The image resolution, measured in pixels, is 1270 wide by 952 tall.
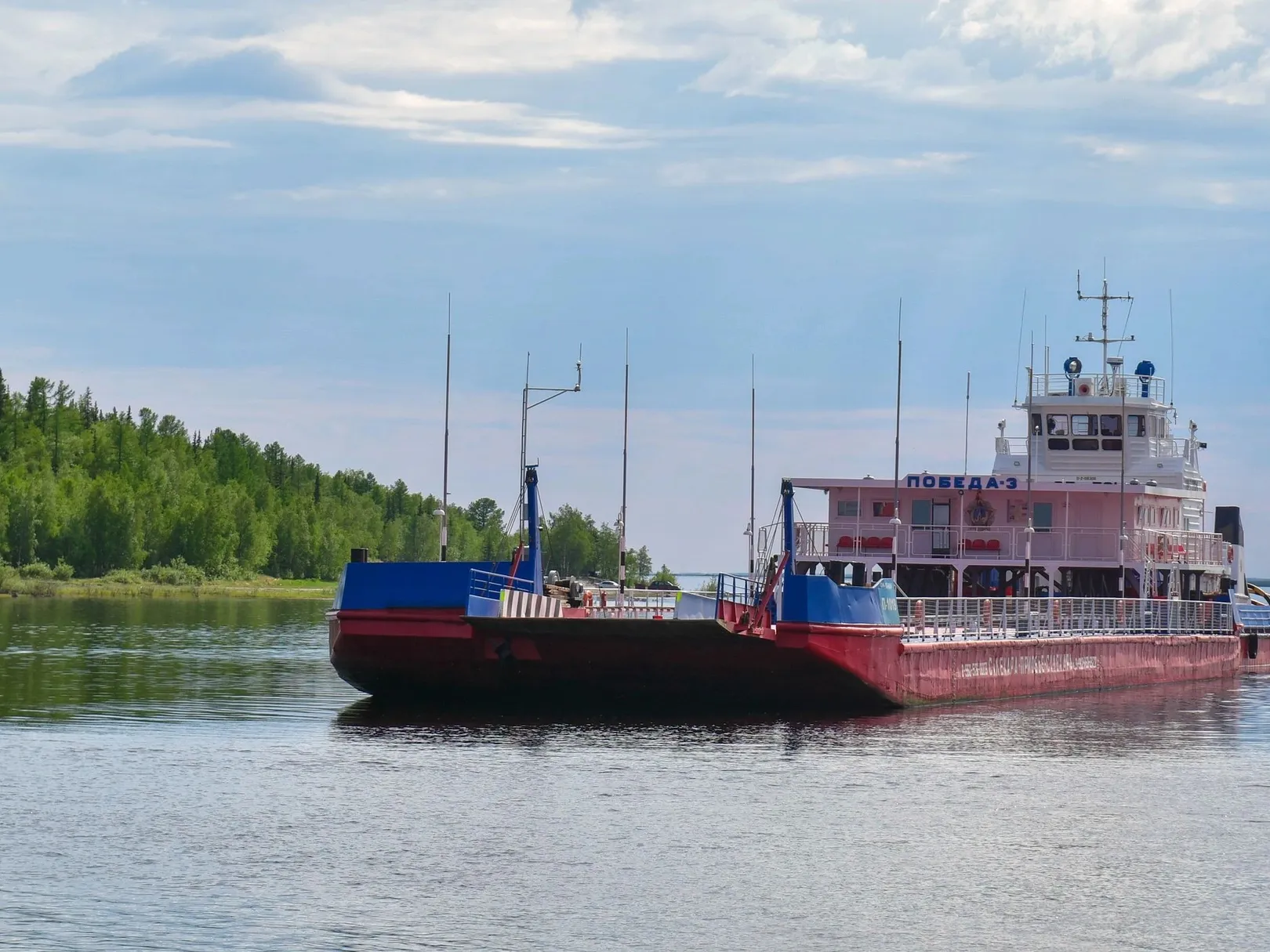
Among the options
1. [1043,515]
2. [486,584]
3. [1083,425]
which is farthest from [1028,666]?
[1083,425]

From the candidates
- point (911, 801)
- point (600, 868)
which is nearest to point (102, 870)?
point (600, 868)

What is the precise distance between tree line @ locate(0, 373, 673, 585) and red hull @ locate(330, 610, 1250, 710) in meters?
80.7

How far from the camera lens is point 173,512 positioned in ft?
489

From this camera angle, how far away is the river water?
19797 mm

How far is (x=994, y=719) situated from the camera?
39375mm

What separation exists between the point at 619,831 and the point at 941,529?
88.1 feet

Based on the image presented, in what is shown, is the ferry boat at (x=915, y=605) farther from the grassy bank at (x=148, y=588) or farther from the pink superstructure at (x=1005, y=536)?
the grassy bank at (x=148, y=588)

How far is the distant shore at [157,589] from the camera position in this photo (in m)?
122

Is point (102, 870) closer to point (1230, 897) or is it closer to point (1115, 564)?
point (1230, 897)

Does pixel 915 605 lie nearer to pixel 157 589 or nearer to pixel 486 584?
pixel 486 584

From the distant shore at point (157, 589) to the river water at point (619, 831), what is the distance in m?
85.7

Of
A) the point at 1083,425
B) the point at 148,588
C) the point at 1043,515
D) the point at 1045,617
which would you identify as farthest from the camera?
the point at 148,588

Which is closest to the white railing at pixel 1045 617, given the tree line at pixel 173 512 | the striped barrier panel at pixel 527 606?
the striped barrier panel at pixel 527 606

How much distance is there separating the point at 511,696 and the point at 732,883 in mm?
15737
